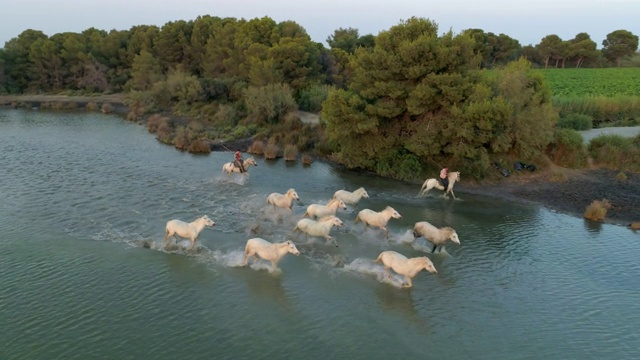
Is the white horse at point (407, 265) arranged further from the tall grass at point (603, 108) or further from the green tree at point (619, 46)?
the green tree at point (619, 46)

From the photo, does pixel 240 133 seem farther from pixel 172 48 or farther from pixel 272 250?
pixel 172 48

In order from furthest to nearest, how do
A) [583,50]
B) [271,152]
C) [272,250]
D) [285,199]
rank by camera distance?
[583,50] < [271,152] < [285,199] < [272,250]

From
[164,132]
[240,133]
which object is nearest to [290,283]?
[240,133]

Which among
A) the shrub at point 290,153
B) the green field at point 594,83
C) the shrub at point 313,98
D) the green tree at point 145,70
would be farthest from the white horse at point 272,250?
the green tree at point 145,70

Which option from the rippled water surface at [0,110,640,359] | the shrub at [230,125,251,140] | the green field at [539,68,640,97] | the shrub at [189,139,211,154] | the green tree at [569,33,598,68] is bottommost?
the rippled water surface at [0,110,640,359]

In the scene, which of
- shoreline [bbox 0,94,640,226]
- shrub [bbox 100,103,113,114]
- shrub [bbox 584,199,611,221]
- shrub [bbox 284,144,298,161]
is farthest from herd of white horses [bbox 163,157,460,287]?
shrub [bbox 100,103,113,114]

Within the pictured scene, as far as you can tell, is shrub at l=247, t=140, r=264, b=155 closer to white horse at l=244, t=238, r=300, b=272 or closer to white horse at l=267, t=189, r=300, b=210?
white horse at l=267, t=189, r=300, b=210
